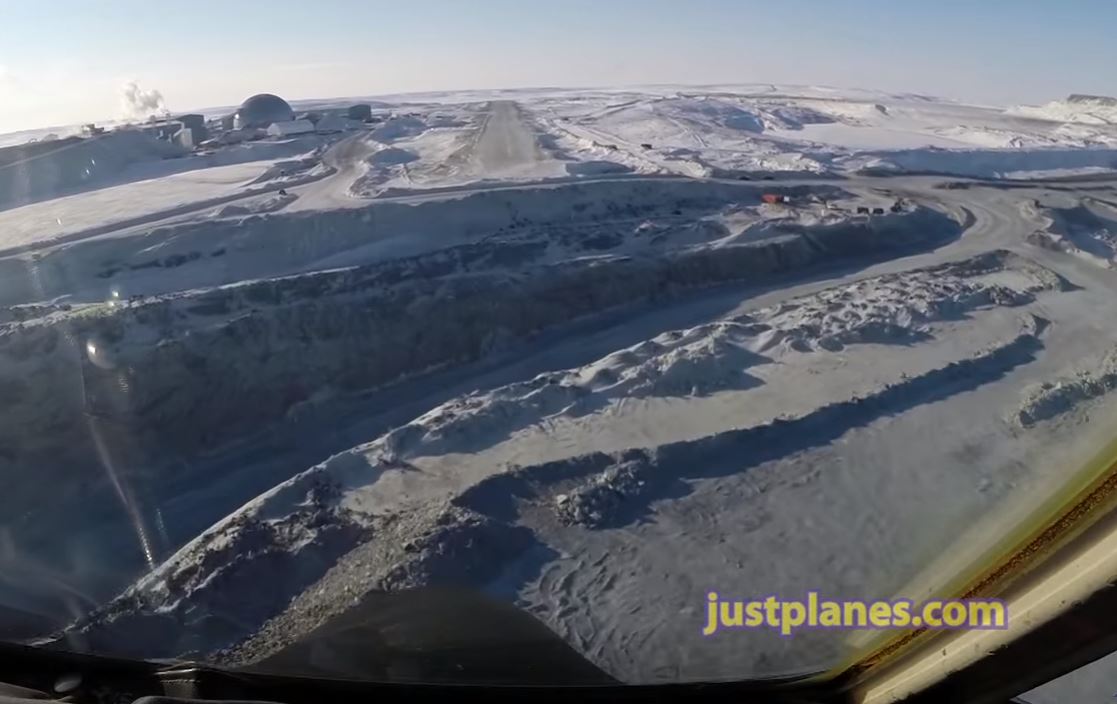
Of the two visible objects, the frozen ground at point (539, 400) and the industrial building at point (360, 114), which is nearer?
the frozen ground at point (539, 400)

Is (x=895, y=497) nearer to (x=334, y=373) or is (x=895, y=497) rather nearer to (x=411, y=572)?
(x=411, y=572)

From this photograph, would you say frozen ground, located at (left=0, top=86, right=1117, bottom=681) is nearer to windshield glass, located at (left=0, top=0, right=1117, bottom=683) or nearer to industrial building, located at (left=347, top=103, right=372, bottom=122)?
windshield glass, located at (left=0, top=0, right=1117, bottom=683)

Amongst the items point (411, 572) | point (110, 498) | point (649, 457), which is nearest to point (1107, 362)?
point (649, 457)

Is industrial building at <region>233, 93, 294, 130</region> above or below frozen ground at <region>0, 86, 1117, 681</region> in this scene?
above

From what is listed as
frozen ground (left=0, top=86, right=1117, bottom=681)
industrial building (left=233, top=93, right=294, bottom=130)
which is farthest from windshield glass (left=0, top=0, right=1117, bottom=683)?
industrial building (left=233, top=93, right=294, bottom=130)

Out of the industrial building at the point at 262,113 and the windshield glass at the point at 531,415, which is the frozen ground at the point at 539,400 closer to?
the windshield glass at the point at 531,415

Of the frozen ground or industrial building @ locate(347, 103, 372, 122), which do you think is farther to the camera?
industrial building @ locate(347, 103, 372, 122)

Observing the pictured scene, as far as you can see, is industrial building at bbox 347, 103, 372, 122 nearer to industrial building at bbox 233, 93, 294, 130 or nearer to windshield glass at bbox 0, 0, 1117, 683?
industrial building at bbox 233, 93, 294, 130

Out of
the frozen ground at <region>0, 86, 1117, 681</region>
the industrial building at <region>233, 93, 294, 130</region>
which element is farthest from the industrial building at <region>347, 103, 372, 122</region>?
the frozen ground at <region>0, 86, 1117, 681</region>

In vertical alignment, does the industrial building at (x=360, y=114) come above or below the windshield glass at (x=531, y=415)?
above

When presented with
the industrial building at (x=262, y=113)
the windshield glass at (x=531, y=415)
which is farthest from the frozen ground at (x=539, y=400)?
the industrial building at (x=262, y=113)
